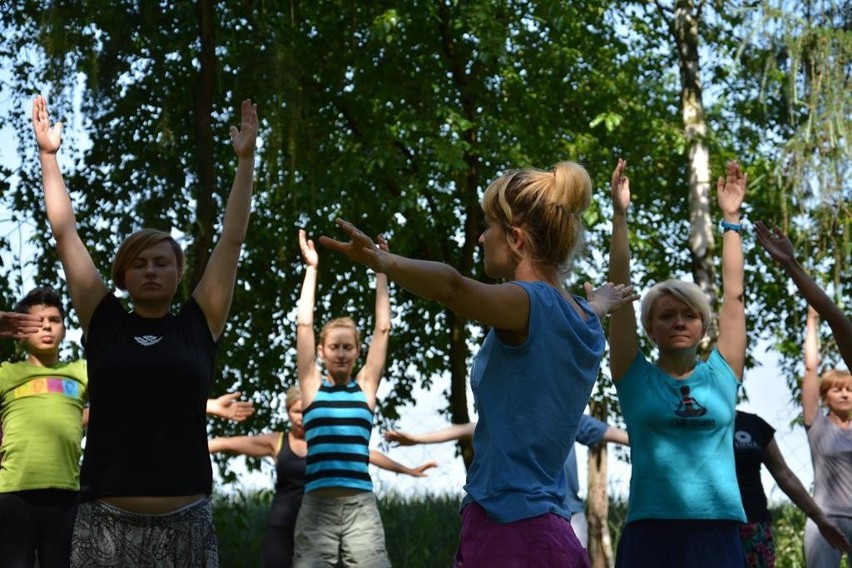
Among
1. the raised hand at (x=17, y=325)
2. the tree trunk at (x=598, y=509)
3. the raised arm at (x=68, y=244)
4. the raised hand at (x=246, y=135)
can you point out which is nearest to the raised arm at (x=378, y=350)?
the raised hand at (x=17, y=325)

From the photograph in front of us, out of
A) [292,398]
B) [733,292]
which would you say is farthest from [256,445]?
[733,292]

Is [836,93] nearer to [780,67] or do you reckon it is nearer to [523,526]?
[780,67]

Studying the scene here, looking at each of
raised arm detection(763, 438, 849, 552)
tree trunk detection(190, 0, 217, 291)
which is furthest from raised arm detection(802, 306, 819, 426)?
tree trunk detection(190, 0, 217, 291)

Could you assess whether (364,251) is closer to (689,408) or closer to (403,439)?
(689,408)

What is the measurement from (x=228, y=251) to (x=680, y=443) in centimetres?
197

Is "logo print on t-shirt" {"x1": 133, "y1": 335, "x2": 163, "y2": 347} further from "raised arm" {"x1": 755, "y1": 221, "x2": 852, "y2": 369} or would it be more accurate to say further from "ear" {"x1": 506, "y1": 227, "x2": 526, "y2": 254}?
"raised arm" {"x1": 755, "y1": 221, "x2": 852, "y2": 369}

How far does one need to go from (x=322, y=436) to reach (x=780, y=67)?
7373mm

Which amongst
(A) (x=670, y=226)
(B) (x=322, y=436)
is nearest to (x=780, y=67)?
(A) (x=670, y=226)

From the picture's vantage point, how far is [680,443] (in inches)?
196

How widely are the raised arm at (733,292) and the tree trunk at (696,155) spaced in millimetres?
7386

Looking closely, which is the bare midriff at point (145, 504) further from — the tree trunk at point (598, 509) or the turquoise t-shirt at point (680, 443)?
the tree trunk at point (598, 509)

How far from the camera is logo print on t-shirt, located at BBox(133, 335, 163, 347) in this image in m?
4.09

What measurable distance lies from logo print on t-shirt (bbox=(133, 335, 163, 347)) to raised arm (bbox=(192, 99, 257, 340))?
0.21 meters

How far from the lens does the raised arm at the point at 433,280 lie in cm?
299
